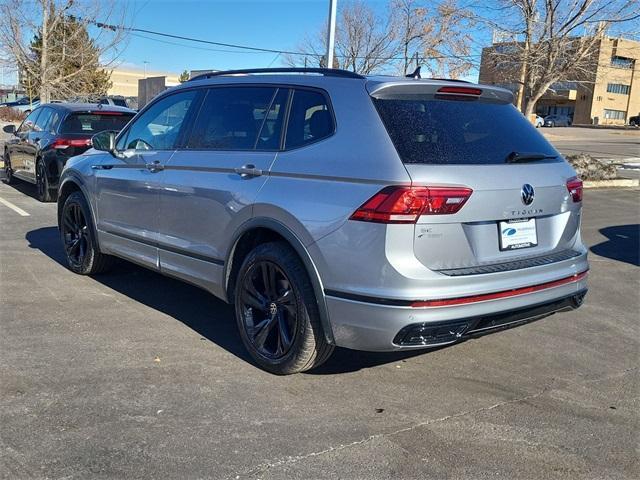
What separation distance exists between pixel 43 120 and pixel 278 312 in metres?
8.52

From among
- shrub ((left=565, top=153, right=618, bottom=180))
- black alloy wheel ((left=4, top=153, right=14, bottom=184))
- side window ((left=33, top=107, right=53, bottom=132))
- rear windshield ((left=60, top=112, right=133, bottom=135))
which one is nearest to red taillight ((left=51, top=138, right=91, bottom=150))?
rear windshield ((left=60, top=112, right=133, bottom=135))

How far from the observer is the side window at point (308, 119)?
146 inches

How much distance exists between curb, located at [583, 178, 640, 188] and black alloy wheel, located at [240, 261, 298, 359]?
42.8 ft

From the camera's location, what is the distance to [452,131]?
3.57 metres

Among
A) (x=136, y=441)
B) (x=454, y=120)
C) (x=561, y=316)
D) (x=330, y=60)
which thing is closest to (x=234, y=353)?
(x=136, y=441)

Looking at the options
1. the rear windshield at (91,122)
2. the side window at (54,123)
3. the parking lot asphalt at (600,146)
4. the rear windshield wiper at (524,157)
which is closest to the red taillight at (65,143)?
the rear windshield at (91,122)

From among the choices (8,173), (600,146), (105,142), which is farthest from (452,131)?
(600,146)

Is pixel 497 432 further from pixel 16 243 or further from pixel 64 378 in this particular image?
pixel 16 243

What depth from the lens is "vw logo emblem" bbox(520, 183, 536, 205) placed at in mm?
3562

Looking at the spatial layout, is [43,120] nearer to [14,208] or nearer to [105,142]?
[14,208]

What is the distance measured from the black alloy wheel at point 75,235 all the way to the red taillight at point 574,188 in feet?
13.9

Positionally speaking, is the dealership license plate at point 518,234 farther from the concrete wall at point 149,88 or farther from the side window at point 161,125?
the concrete wall at point 149,88

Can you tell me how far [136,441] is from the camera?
122 inches

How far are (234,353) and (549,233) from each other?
2210mm
